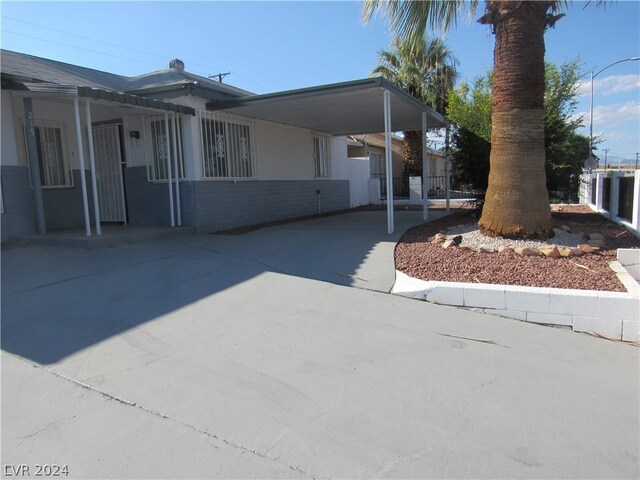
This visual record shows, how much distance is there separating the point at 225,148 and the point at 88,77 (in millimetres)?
3438

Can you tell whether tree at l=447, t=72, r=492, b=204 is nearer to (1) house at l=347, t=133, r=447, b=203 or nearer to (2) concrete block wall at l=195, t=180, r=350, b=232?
(2) concrete block wall at l=195, t=180, r=350, b=232

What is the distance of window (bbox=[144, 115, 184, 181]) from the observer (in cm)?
1009

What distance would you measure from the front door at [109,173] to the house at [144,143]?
0.08ft

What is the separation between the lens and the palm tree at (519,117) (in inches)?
279

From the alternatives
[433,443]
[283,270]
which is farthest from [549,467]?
[283,270]

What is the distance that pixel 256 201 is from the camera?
12.2 metres

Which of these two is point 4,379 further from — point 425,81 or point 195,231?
point 425,81

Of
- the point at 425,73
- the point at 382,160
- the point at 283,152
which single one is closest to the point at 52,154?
the point at 283,152

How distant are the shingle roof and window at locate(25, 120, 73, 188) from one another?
1168 mm

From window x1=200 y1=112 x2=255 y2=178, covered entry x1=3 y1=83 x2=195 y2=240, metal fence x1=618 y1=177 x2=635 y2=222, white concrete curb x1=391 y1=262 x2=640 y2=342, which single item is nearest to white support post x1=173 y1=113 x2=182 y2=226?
covered entry x1=3 y1=83 x2=195 y2=240

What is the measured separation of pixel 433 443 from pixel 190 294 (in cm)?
370

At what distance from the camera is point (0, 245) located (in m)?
7.89

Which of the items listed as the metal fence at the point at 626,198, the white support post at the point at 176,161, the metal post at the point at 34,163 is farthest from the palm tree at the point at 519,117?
the metal post at the point at 34,163

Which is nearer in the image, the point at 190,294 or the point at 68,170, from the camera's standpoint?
the point at 190,294
